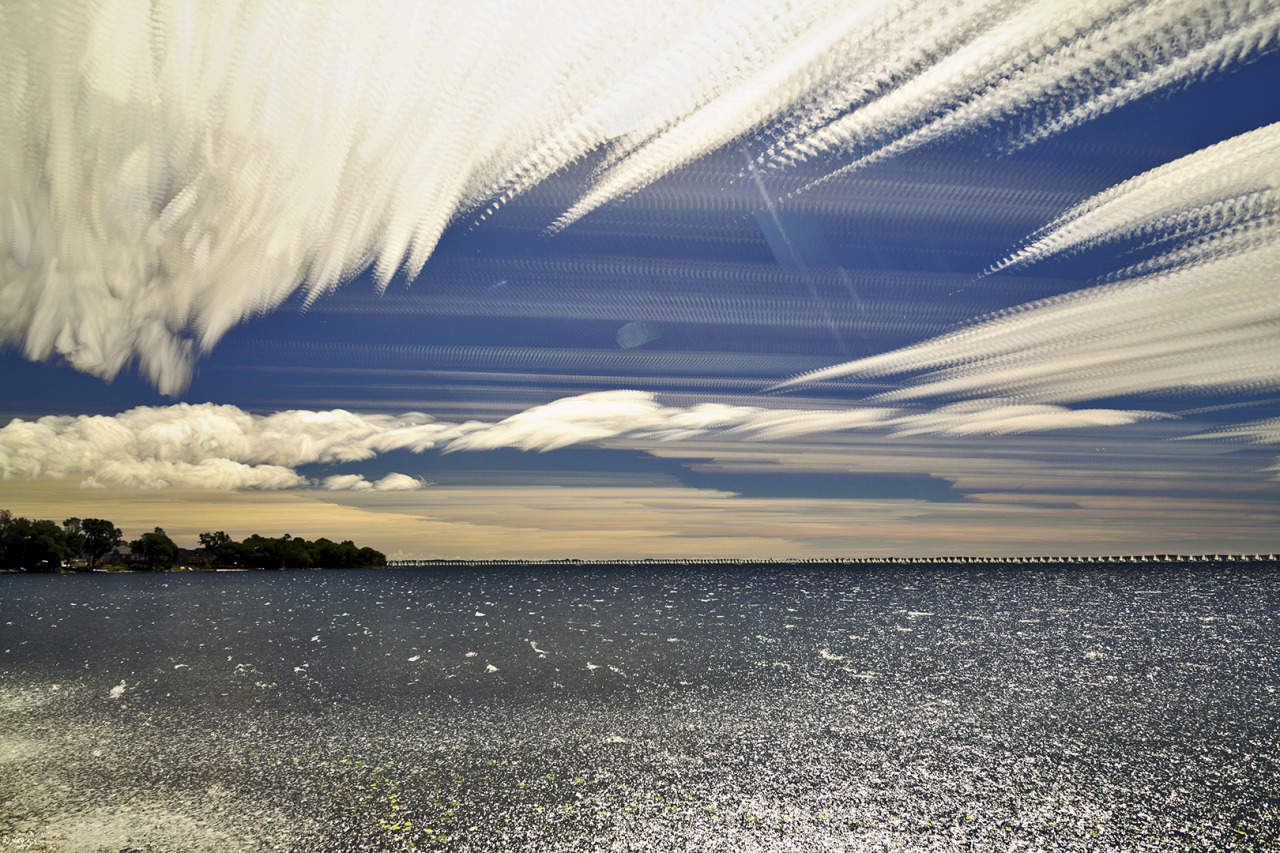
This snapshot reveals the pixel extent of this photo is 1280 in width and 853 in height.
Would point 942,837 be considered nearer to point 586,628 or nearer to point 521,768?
point 521,768

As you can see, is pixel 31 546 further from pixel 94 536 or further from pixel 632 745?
pixel 632 745

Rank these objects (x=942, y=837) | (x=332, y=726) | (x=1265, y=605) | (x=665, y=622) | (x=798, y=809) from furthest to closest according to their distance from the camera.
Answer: (x=1265, y=605) < (x=665, y=622) < (x=332, y=726) < (x=798, y=809) < (x=942, y=837)

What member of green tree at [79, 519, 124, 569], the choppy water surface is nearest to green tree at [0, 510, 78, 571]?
green tree at [79, 519, 124, 569]

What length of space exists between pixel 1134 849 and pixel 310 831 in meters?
21.1

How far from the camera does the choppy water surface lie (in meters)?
16.6

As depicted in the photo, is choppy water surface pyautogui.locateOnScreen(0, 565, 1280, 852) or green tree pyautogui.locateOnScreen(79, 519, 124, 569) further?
green tree pyautogui.locateOnScreen(79, 519, 124, 569)

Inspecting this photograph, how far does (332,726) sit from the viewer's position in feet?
85.6

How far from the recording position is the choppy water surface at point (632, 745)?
16.6 metres

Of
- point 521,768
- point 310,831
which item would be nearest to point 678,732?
point 521,768

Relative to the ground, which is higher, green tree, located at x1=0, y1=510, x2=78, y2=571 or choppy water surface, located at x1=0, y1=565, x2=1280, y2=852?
choppy water surface, located at x1=0, y1=565, x2=1280, y2=852

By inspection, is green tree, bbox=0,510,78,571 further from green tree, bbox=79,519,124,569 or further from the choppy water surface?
the choppy water surface

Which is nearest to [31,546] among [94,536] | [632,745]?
[94,536]

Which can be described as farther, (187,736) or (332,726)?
(332,726)

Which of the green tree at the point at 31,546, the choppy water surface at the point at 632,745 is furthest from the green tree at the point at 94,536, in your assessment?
the choppy water surface at the point at 632,745
